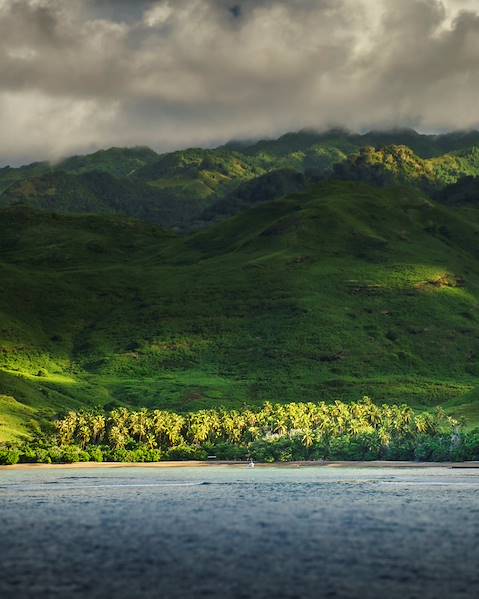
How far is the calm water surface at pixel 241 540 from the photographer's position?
207ft

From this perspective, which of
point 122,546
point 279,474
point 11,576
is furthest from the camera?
point 279,474

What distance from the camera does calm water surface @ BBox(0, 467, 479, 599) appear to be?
207 ft

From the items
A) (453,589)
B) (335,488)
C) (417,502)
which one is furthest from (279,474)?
(453,589)

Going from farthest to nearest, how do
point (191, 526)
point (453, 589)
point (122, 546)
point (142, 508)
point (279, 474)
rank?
point (279, 474) < point (142, 508) < point (191, 526) < point (122, 546) < point (453, 589)

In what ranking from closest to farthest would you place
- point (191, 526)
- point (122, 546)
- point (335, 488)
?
1. point (122, 546)
2. point (191, 526)
3. point (335, 488)

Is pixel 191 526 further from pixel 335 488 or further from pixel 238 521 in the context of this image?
pixel 335 488

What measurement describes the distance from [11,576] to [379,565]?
27.0 meters

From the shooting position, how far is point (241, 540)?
3494 inches

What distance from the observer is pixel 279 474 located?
194250 mm

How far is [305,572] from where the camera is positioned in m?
68.8

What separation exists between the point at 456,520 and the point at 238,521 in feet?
78.2

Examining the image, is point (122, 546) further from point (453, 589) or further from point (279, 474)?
point (279, 474)

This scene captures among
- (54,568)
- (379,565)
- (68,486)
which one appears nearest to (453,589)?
(379,565)

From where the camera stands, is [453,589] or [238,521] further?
[238,521]
